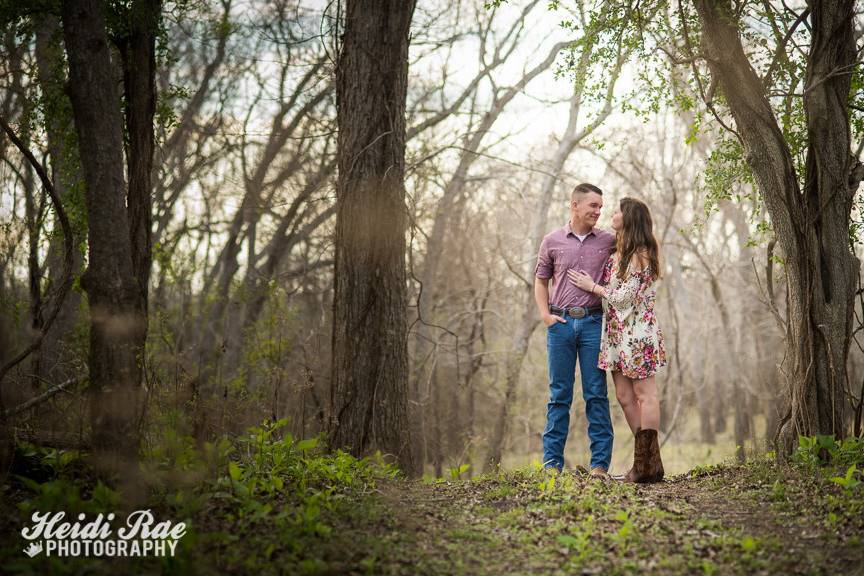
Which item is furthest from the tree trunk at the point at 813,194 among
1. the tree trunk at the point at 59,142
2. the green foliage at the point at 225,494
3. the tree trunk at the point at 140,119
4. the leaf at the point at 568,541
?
the tree trunk at the point at 59,142

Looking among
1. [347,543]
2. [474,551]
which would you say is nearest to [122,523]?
[347,543]

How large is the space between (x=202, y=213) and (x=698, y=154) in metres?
12.7

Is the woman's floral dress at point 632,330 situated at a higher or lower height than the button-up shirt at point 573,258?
lower

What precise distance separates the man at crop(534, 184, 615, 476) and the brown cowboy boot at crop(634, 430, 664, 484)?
308 millimetres

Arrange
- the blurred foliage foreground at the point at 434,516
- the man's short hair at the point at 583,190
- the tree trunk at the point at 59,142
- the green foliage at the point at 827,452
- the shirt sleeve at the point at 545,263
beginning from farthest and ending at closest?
the tree trunk at the point at 59,142 < the shirt sleeve at the point at 545,263 < the man's short hair at the point at 583,190 < the green foliage at the point at 827,452 < the blurred foliage foreground at the point at 434,516

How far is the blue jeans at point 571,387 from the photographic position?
5.68m

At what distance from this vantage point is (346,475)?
459 centimetres

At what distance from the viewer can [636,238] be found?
5.57 meters

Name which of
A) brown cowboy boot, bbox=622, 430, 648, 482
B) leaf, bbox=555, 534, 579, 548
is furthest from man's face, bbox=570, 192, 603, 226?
leaf, bbox=555, 534, 579, 548

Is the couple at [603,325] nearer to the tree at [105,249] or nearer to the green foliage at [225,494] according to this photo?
the green foliage at [225,494]

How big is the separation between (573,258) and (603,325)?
572 millimetres

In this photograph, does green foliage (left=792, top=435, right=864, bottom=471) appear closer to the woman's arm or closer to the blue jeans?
the blue jeans

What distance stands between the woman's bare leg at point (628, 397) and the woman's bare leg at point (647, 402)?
4 centimetres

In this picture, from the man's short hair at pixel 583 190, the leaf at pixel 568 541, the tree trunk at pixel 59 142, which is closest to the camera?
the leaf at pixel 568 541
